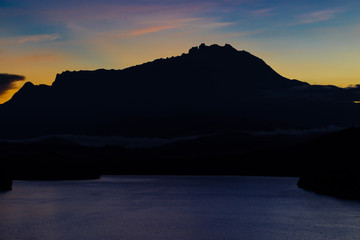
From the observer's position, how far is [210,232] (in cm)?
8606

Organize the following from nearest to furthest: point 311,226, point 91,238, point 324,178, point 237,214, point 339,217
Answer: point 91,238, point 311,226, point 339,217, point 237,214, point 324,178

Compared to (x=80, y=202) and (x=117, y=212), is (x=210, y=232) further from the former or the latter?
(x=80, y=202)

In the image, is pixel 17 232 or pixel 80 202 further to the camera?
pixel 80 202

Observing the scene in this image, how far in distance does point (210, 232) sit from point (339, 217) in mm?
36522

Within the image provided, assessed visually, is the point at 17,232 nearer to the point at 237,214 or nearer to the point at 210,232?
the point at 210,232

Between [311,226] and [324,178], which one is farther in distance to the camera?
[324,178]

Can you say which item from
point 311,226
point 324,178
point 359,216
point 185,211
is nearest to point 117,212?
point 185,211

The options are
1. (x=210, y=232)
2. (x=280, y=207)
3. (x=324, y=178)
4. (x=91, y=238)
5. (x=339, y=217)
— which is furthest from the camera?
(x=324, y=178)

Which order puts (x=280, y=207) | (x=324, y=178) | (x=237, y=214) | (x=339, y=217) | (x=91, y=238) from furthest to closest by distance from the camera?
(x=324, y=178), (x=280, y=207), (x=237, y=214), (x=339, y=217), (x=91, y=238)

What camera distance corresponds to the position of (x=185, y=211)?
124750 millimetres

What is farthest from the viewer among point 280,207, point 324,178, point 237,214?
point 324,178

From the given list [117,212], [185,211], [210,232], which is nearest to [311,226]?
[210,232]

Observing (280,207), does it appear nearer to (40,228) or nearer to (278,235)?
(278,235)

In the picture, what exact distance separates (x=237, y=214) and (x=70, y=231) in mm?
45846
